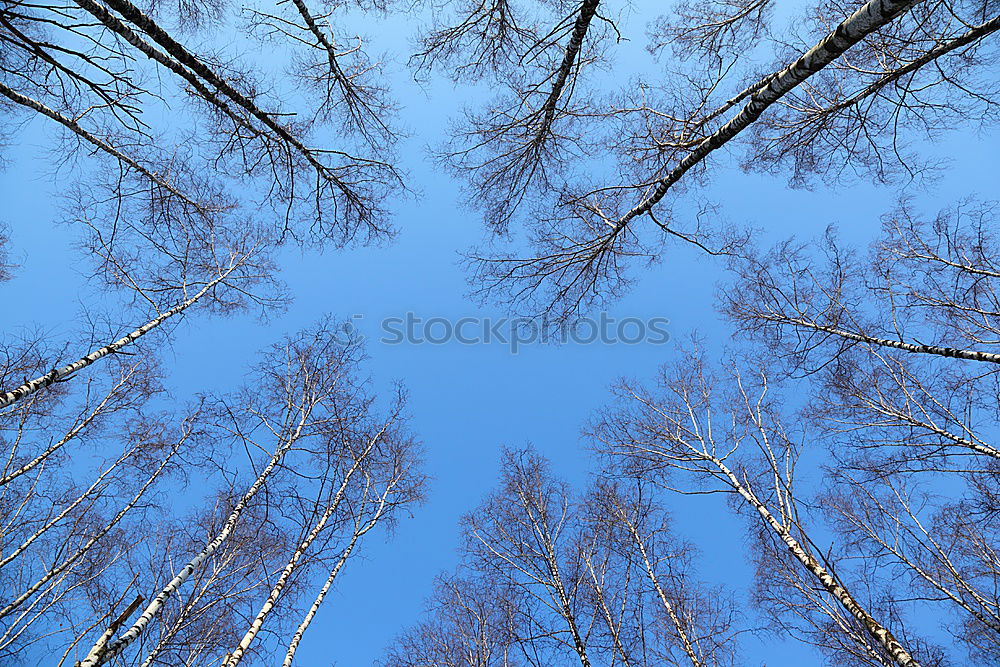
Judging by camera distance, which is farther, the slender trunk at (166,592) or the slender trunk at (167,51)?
the slender trunk at (166,592)

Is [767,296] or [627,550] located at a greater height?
[767,296]

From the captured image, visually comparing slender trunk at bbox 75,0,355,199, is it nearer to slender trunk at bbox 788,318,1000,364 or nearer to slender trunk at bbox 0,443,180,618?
slender trunk at bbox 0,443,180,618

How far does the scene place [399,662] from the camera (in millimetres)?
9070

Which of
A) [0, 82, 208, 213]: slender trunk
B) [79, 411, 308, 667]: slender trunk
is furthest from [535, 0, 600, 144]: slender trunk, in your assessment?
[79, 411, 308, 667]: slender trunk

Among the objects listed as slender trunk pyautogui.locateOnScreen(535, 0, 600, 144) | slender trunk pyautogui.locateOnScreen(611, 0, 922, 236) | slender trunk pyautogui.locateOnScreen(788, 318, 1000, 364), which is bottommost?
slender trunk pyautogui.locateOnScreen(611, 0, 922, 236)

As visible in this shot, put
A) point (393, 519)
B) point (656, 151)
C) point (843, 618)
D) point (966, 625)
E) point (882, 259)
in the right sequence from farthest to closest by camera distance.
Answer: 1. point (393, 519)
2. point (882, 259)
3. point (966, 625)
4. point (843, 618)
5. point (656, 151)

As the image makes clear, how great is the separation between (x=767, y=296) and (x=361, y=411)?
7.99m

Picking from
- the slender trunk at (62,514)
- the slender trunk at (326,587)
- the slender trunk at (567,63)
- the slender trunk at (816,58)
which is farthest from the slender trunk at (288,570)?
the slender trunk at (816,58)

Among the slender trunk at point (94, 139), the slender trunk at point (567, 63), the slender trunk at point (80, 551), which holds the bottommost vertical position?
the slender trunk at point (80, 551)

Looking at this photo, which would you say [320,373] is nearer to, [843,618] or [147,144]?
[147,144]

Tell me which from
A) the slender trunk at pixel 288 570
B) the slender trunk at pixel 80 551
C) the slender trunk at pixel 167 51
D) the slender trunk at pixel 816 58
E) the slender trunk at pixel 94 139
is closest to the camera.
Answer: the slender trunk at pixel 816 58

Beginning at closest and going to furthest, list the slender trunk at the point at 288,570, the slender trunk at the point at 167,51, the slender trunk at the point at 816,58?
the slender trunk at the point at 816,58, the slender trunk at the point at 167,51, the slender trunk at the point at 288,570

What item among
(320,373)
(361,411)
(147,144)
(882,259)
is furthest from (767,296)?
(147,144)

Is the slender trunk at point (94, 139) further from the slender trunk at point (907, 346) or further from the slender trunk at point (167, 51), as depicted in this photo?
the slender trunk at point (907, 346)
